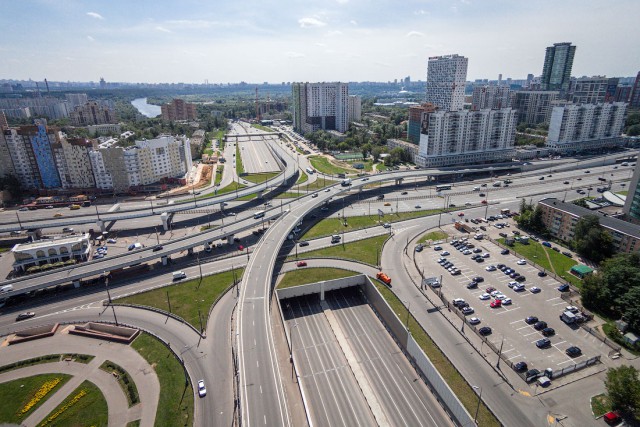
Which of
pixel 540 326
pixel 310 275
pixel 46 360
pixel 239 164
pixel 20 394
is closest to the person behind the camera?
pixel 20 394

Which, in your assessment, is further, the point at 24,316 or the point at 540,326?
the point at 24,316

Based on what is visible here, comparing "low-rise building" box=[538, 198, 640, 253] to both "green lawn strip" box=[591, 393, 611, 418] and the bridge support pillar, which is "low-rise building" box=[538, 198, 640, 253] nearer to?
"green lawn strip" box=[591, 393, 611, 418]

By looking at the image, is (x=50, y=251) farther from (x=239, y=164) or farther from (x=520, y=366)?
(x=239, y=164)

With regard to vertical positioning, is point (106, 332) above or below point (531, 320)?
below

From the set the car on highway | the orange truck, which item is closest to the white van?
the car on highway

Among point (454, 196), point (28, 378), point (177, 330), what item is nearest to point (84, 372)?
point (28, 378)

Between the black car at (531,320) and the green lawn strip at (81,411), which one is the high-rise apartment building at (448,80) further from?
the green lawn strip at (81,411)

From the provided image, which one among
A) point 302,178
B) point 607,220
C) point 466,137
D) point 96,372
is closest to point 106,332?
point 96,372

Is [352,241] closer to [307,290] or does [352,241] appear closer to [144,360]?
[307,290]
